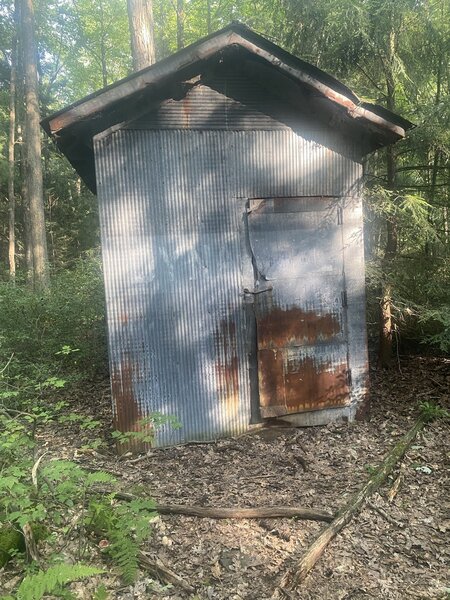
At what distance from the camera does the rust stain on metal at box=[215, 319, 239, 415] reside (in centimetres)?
543

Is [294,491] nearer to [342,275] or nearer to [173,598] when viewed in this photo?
[173,598]


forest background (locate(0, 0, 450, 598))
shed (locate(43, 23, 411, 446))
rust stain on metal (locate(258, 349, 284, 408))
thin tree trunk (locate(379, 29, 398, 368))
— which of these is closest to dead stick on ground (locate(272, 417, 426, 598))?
shed (locate(43, 23, 411, 446))

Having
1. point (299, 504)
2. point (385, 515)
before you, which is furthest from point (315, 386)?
point (385, 515)

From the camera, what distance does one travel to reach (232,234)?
5434 mm

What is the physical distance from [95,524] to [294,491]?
1963 mm

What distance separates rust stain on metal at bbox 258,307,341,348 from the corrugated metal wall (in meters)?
0.31

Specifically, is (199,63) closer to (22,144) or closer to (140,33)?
(140,33)

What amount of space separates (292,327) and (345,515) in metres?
2.39

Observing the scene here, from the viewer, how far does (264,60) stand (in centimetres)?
509

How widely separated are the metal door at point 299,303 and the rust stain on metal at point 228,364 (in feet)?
1.04

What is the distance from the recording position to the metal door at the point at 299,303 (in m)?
5.50

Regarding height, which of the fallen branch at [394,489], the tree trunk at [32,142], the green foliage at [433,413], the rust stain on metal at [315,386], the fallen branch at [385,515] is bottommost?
the fallen branch at [385,515]

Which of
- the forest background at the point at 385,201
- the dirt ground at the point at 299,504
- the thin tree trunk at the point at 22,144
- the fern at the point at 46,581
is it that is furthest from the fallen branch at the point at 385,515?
the thin tree trunk at the point at 22,144

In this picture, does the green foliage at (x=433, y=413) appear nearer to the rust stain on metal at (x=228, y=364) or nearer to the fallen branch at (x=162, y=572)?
the rust stain on metal at (x=228, y=364)
